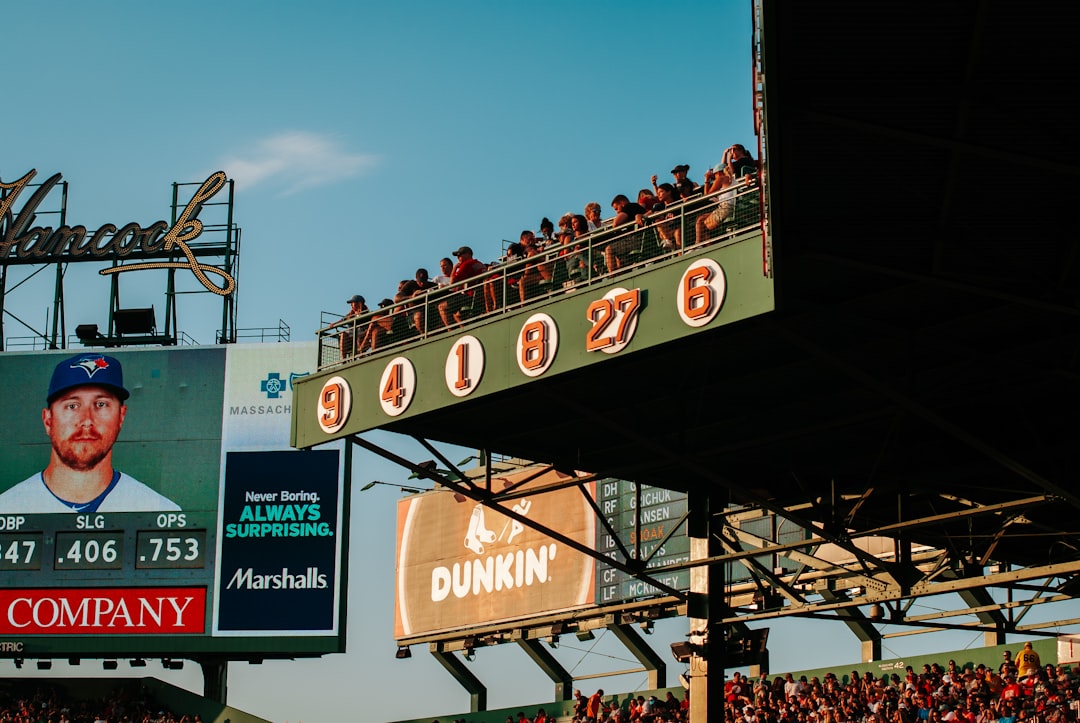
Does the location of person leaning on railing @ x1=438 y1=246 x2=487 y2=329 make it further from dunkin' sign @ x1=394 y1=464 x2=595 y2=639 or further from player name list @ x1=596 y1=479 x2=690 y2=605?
dunkin' sign @ x1=394 y1=464 x2=595 y2=639

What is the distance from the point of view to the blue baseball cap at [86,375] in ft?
138

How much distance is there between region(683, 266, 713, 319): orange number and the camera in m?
19.1

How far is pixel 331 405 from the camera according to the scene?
2414 cm

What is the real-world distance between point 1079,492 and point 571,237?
26.5 ft

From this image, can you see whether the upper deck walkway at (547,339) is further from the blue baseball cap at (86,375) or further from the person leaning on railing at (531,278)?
the blue baseball cap at (86,375)

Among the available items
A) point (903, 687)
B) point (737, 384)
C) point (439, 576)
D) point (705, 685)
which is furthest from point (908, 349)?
point (439, 576)

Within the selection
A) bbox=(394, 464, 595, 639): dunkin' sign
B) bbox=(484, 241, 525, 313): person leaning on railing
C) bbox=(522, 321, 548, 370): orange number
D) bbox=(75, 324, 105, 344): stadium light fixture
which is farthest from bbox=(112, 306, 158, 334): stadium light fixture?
bbox=(522, 321, 548, 370): orange number

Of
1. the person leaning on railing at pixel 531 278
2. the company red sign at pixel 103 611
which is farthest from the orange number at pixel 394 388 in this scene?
the company red sign at pixel 103 611

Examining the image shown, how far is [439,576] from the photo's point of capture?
4241 cm

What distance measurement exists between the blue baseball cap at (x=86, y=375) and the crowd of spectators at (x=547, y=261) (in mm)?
17740

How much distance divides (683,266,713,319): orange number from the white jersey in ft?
80.1

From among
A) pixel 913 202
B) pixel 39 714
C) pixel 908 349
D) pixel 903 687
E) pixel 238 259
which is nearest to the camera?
pixel 913 202

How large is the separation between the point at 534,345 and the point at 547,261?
1398 mm

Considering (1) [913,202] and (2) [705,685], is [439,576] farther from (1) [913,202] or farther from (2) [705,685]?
(1) [913,202]
